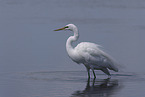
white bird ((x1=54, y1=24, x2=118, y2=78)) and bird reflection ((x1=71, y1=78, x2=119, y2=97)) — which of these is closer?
bird reflection ((x1=71, y1=78, x2=119, y2=97))

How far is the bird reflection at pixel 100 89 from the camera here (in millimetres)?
8297

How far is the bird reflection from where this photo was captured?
8297mm

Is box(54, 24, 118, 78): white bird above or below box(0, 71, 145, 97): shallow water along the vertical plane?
above

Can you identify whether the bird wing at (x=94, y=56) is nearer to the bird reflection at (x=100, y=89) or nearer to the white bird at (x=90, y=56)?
the white bird at (x=90, y=56)

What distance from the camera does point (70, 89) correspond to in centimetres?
887

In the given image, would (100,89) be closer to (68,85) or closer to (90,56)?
(68,85)

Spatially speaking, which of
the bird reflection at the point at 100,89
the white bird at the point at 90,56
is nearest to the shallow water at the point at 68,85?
the bird reflection at the point at 100,89

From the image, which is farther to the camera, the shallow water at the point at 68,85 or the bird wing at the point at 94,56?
the bird wing at the point at 94,56

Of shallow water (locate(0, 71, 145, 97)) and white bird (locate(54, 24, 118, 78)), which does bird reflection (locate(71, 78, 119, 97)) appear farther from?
white bird (locate(54, 24, 118, 78))

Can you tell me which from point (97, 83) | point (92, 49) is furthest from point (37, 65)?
point (97, 83)

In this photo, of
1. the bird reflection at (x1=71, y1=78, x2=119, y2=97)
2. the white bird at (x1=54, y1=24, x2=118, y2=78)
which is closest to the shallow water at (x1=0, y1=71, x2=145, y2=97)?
the bird reflection at (x1=71, y1=78, x2=119, y2=97)

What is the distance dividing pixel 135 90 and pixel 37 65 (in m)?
4.24

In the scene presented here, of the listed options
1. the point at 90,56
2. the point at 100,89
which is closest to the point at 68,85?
the point at 100,89

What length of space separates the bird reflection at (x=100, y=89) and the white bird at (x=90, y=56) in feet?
2.31
